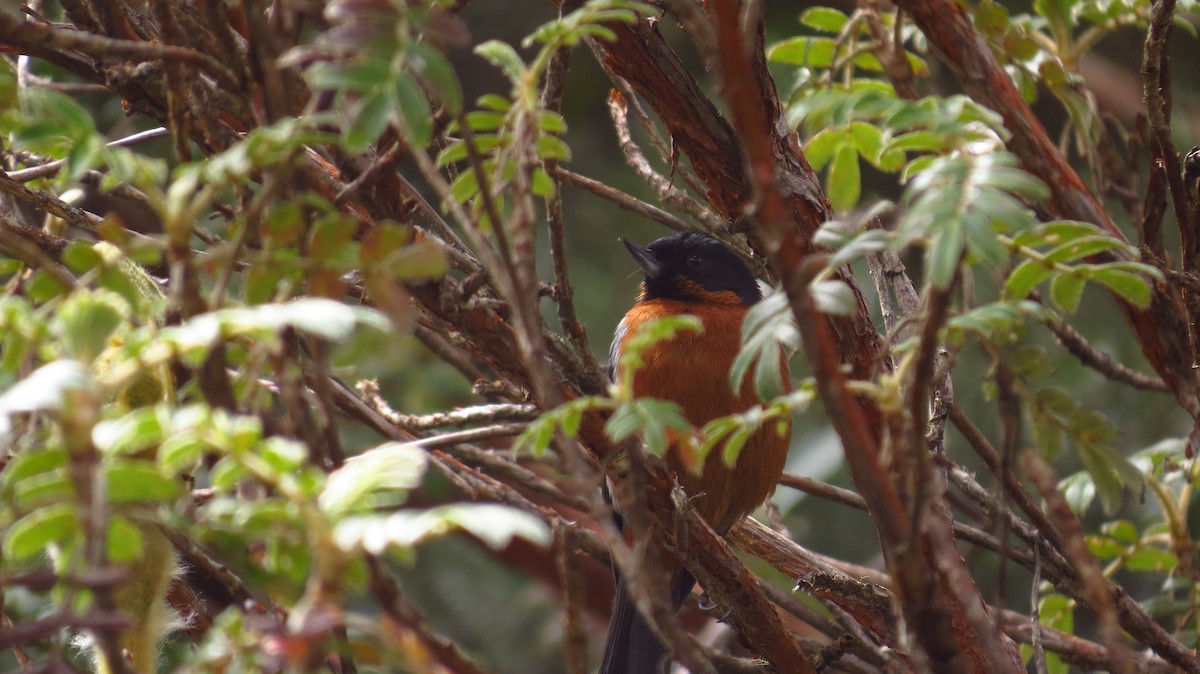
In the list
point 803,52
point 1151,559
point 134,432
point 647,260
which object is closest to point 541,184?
point 134,432

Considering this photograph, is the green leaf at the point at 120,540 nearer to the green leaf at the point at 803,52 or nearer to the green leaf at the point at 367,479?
the green leaf at the point at 367,479

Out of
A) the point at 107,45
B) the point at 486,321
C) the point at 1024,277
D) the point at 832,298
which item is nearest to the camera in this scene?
the point at 832,298

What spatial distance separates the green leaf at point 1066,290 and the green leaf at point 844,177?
0.32 m

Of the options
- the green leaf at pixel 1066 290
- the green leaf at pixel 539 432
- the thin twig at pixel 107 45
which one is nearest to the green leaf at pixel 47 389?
the green leaf at pixel 539 432

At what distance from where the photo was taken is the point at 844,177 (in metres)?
1.58

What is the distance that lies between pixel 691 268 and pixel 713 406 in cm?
87

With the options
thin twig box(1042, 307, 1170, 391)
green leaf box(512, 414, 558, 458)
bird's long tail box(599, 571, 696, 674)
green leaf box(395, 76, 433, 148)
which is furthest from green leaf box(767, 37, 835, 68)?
green leaf box(395, 76, 433, 148)

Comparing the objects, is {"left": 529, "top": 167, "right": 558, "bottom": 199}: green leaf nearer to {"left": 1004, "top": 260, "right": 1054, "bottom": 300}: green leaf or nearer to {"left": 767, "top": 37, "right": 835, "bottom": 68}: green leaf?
{"left": 1004, "top": 260, "right": 1054, "bottom": 300}: green leaf

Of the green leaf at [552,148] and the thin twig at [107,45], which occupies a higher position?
the thin twig at [107,45]

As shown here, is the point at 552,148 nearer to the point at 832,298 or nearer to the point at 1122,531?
the point at 832,298

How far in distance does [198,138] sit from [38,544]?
48.1 inches

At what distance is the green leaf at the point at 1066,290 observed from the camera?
64.0 inches

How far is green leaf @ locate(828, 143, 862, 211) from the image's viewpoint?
1.56 metres

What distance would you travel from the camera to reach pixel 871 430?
263 centimetres
